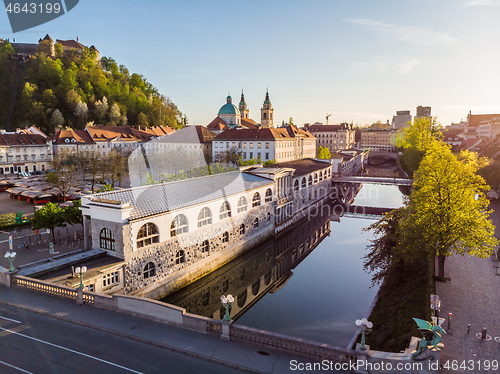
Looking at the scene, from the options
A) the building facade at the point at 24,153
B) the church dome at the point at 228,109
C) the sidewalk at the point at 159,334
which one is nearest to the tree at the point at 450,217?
the sidewalk at the point at 159,334

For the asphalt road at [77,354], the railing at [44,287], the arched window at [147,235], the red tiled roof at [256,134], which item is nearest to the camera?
the asphalt road at [77,354]

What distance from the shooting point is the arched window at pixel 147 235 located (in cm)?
2192

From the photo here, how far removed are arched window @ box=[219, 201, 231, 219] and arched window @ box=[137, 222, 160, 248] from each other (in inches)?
297

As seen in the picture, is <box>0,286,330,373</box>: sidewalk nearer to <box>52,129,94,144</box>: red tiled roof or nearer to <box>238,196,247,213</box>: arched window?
<box>238,196,247,213</box>: arched window

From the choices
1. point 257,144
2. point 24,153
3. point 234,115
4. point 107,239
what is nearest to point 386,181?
point 257,144

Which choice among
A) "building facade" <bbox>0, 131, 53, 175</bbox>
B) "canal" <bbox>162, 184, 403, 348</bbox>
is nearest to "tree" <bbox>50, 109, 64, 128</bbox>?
"building facade" <bbox>0, 131, 53, 175</bbox>

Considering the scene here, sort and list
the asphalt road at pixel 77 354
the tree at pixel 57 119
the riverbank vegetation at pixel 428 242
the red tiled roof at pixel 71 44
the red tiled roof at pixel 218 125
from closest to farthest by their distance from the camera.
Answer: the asphalt road at pixel 77 354 < the riverbank vegetation at pixel 428 242 < the tree at pixel 57 119 < the red tiled roof at pixel 218 125 < the red tiled roof at pixel 71 44

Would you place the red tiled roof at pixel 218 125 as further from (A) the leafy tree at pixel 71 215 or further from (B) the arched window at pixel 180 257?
(B) the arched window at pixel 180 257

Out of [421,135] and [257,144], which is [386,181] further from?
[257,144]

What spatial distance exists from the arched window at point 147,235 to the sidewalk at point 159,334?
6.27 metres

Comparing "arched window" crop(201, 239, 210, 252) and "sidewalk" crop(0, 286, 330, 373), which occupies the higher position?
"sidewalk" crop(0, 286, 330, 373)

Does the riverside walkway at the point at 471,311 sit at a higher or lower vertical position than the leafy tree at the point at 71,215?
lower

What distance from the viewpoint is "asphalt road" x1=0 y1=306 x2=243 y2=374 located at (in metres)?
11.6

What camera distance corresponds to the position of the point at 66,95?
333 feet
